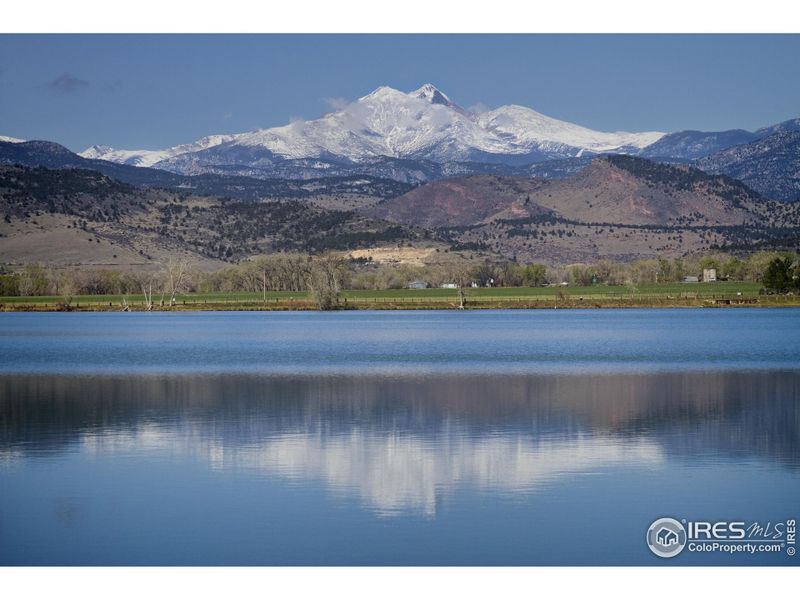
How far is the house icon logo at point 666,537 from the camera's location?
1517 cm

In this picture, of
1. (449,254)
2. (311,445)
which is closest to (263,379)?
(311,445)

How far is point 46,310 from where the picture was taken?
4409 inches

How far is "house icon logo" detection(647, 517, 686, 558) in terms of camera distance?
15.2m

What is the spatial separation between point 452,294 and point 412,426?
10126 cm

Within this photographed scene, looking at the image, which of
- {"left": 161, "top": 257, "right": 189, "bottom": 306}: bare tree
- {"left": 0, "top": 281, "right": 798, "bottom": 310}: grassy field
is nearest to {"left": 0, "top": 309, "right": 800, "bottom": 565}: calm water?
{"left": 0, "top": 281, "right": 798, "bottom": 310}: grassy field

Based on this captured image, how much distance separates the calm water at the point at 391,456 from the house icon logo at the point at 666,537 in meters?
0.14

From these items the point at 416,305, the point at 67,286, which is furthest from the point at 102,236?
the point at 416,305

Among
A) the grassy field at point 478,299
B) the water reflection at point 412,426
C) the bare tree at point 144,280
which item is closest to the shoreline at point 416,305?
the grassy field at point 478,299

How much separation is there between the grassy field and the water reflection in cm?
7068

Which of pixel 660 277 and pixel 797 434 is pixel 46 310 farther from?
pixel 797 434

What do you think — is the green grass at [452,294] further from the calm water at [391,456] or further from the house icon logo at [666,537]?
the house icon logo at [666,537]

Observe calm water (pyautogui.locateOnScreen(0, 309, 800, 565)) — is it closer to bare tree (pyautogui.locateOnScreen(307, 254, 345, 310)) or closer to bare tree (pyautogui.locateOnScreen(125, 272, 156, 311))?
bare tree (pyautogui.locateOnScreen(307, 254, 345, 310))

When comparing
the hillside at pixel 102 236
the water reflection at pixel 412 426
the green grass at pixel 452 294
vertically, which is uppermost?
the hillside at pixel 102 236

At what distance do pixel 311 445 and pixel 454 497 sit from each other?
573 centimetres
